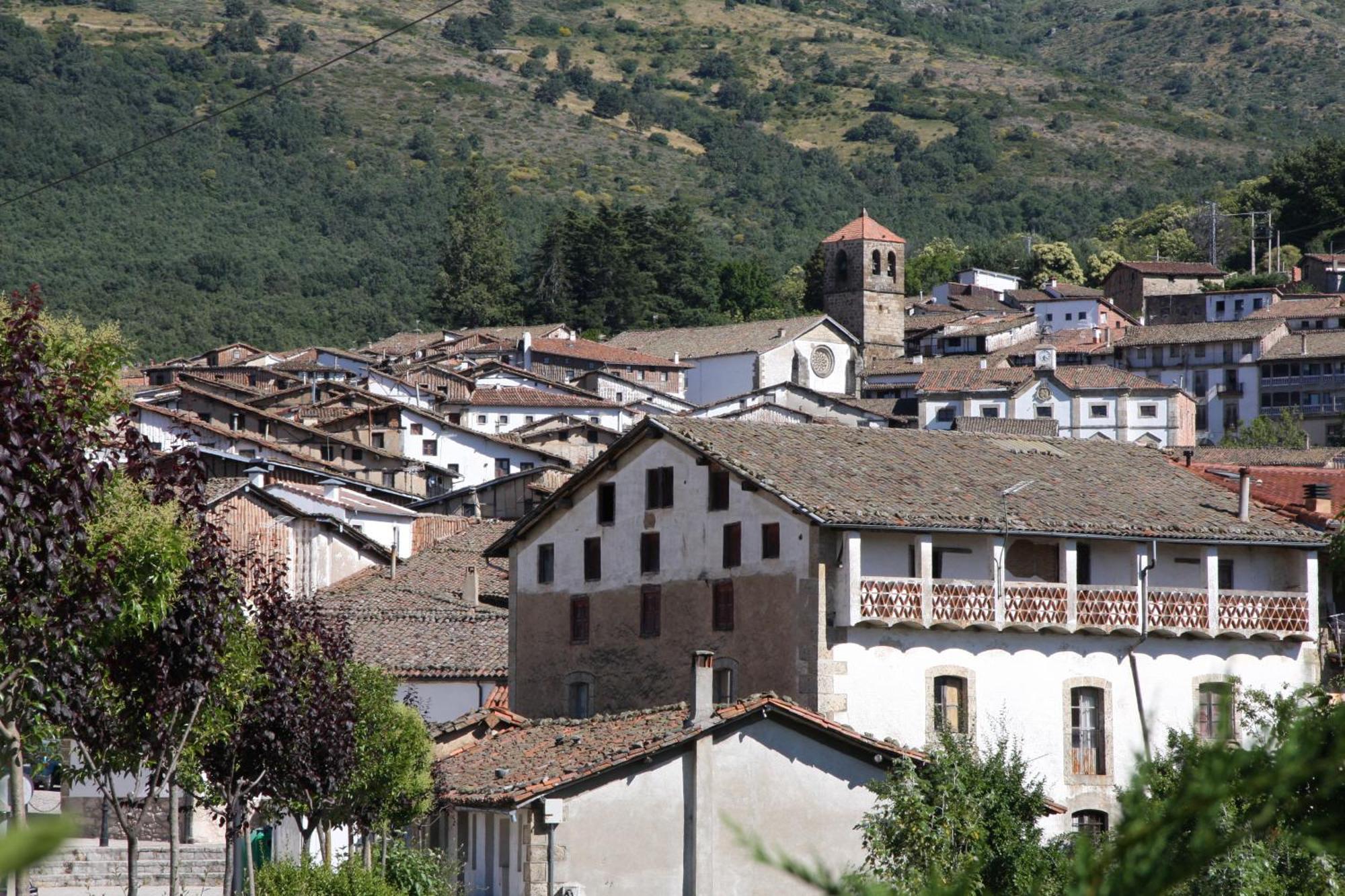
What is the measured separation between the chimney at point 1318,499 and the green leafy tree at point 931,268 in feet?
381

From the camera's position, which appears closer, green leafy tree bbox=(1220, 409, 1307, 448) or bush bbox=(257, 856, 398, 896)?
bush bbox=(257, 856, 398, 896)

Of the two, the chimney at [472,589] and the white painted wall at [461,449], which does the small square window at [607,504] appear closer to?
the chimney at [472,589]

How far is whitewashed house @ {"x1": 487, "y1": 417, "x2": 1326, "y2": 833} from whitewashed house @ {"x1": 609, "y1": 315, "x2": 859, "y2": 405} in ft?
231

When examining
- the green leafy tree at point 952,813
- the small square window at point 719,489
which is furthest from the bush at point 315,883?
the small square window at point 719,489

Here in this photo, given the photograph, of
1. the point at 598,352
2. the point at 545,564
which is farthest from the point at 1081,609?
the point at 598,352

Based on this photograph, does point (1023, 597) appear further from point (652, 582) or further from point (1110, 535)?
point (652, 582)

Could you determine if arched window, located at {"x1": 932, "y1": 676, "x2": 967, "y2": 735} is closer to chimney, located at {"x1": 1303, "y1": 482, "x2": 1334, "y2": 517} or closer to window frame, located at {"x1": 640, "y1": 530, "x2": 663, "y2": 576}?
window frame, located at {"x1": 640, "y1": 530, "x2": 663, "y2": 576}

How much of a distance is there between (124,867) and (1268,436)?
7001 centimetres

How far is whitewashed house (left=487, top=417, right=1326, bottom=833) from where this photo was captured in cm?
3216

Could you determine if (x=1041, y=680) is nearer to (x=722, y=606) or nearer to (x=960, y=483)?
(x=960, y=483)

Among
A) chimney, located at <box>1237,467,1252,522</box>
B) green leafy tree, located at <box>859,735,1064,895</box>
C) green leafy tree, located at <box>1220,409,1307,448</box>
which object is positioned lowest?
green leafy tree, located at <box>859,735,1064,895</box>

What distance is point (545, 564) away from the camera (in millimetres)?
37719

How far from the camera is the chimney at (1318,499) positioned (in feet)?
122

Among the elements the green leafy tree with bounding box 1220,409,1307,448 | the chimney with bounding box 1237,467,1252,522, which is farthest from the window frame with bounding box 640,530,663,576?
the green leafy tree with bounding box 1220,409,1307,448
